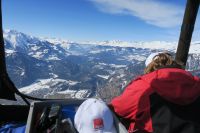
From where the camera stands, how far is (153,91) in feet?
9.05

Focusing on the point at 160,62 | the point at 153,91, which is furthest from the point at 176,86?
the point at 160,62

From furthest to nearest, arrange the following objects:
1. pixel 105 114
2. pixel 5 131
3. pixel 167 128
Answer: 1. pixel 5 131
2. pixel 105 114
3. pixel 167 128

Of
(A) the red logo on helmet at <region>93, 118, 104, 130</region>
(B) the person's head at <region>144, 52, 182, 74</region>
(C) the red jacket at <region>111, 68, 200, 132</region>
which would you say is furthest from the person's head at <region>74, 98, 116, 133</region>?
(B) the person's head at <region>144, 52, 182, 74</region>

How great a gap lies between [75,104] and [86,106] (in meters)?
0.77

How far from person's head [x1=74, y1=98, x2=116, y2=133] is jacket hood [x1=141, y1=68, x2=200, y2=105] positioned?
0.45 metres

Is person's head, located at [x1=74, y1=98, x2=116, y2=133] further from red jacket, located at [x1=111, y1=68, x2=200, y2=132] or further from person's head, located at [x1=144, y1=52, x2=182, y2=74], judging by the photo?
person's head, located at [x1=144, y1=52, x2=182, y2=74]

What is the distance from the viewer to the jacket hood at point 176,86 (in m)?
2.68

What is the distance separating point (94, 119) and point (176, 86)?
0.69m

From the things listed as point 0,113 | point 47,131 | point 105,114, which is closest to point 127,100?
point 105,114

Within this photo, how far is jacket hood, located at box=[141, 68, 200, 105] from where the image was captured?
2678mm

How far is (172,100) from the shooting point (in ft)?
8.78

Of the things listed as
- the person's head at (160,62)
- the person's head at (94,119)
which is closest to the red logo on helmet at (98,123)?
the person's head at (94,119)

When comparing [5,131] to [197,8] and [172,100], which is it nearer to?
[172,100]

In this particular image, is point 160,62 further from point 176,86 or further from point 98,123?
point 98,123
